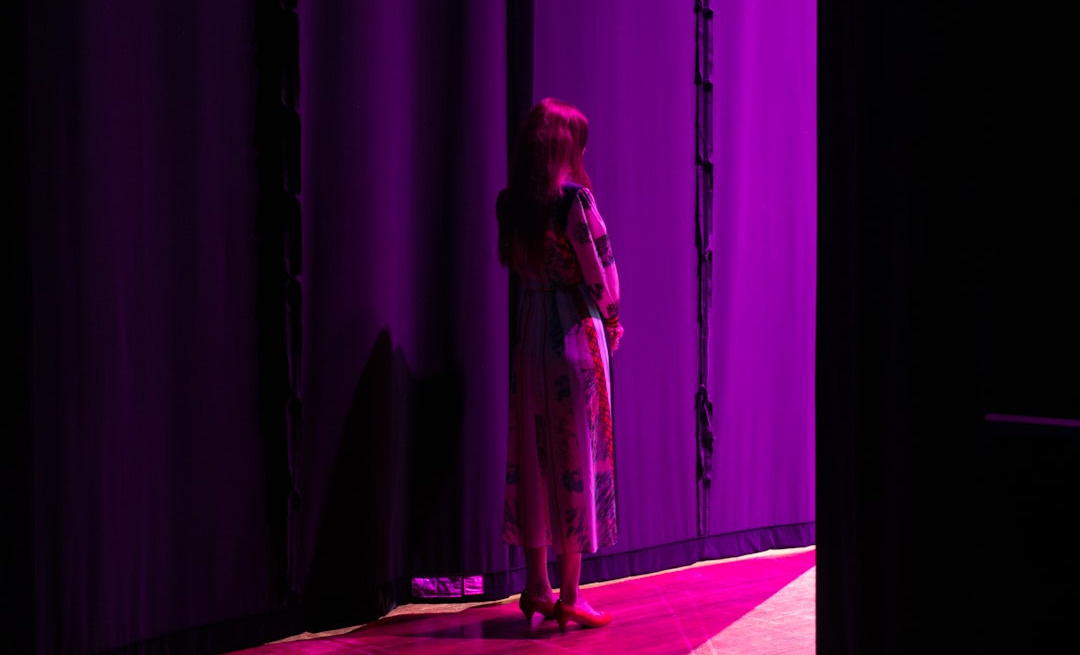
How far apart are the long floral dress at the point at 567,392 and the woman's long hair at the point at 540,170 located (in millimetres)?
41

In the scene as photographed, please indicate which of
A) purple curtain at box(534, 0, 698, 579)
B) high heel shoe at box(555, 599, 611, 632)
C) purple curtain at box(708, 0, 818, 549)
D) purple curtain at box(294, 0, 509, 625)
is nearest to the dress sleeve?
purple curtain at box(294, 0, 509, 625)

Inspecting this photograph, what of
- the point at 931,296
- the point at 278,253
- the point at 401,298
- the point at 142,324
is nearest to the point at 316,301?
the point at 278,253

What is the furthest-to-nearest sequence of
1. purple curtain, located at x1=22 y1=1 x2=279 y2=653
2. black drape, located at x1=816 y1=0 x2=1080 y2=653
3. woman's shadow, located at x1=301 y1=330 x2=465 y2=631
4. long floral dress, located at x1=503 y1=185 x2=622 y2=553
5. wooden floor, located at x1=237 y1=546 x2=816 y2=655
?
woman's shadow, located at x1=301 y1=330 x2=465 y2=631
long floral dress, located at x1=503 y1=185 x2=622 y2=553
wooden floor, located at x1=237 y1=546 x2=816 y2=655
purple curtain, located at x1=22 y1=1 x2=279 y2=653
black drape, located at x1=816 y1=0 x2=1080 y2=653

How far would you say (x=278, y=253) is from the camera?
2.83m

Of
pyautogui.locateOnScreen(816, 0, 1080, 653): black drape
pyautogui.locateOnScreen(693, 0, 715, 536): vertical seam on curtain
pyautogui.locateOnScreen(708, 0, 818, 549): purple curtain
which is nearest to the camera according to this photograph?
pyautogui.locateOnScreen(816, 0, 1080, 653): black drape

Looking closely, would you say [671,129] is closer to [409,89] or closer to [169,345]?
[409,89]

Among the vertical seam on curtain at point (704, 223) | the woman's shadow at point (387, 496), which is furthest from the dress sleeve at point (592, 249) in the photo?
the vertical seam on curtain at point (704, 223)

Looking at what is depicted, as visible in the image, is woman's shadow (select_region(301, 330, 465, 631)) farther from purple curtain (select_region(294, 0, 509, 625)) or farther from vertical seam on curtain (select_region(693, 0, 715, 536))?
vertical seam on curtain (select_region(693, 0, 715, 536))

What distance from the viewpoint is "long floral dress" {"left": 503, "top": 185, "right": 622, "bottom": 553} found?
2855 millimetres

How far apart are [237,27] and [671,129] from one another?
5.48ft

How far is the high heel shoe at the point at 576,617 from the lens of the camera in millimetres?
2893

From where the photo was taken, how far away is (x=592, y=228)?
2.85 m

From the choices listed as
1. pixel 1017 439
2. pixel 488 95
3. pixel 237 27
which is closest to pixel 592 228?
pixel 488 95

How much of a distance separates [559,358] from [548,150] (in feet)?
1.89
